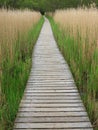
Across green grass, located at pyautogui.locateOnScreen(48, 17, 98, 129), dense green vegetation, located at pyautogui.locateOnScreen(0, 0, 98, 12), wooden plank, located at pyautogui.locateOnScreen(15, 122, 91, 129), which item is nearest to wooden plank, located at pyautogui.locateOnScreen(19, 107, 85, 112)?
green grass, located at pyautogui.locateOnScreen(48, 17, 98, 129)

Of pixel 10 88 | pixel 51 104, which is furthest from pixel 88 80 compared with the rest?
pixel 10 88

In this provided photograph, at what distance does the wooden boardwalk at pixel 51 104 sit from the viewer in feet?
8.80

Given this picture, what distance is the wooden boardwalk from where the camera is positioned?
106 inches

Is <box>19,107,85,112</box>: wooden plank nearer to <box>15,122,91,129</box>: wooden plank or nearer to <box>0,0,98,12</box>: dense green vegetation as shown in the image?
<box>15,122,91,129</box>: wooden plank

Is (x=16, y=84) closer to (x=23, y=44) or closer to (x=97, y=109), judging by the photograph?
(x=97, y=109)

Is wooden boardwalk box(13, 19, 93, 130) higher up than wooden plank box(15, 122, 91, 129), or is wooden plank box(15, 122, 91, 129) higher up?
wooden plank box(15, 122, 91, 129)

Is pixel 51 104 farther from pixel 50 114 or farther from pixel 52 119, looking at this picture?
pixel 52 119

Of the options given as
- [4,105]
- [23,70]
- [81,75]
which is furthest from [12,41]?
[4,105]

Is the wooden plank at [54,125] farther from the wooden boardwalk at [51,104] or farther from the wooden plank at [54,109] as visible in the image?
the wooden plank at [54,109]

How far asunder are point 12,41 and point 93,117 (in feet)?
6.78

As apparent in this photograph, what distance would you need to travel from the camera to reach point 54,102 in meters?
3.26

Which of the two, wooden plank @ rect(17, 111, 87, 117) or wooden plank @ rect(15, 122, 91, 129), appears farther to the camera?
wooden plank @ rect(17, 111, 87, 117)

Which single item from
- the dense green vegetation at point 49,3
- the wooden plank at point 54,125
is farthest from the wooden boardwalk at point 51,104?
the dense green vegetation at point 49,3

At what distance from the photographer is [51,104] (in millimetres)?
3195
